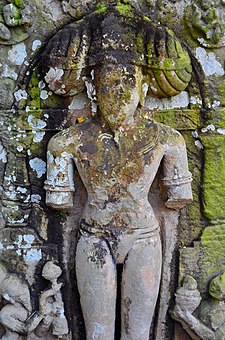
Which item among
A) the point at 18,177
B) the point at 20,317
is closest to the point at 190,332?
the point at 20,317

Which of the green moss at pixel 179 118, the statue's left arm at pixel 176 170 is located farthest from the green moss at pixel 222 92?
the statue's left arm at pixel 176 170

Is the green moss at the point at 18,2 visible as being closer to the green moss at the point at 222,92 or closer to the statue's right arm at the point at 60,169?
the statue's right arm at the point at 60,169

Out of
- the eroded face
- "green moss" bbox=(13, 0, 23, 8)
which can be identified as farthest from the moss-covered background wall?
the eroded face

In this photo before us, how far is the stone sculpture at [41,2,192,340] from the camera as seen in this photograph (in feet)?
8.67

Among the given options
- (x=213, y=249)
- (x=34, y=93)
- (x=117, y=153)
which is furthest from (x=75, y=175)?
(x=213, y=249)

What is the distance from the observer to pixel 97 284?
2732 mm

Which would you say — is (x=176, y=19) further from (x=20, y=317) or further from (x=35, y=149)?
(x=20, y=317)

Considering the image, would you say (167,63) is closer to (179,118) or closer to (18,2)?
(179,118)

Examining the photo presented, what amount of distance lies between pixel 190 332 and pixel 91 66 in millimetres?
1419

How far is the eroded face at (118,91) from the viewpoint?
2.61 m

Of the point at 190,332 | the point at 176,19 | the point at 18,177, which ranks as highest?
the point at 176,19

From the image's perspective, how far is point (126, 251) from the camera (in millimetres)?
2736

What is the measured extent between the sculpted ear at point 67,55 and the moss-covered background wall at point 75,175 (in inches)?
1.5

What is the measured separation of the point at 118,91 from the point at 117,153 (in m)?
0.29
